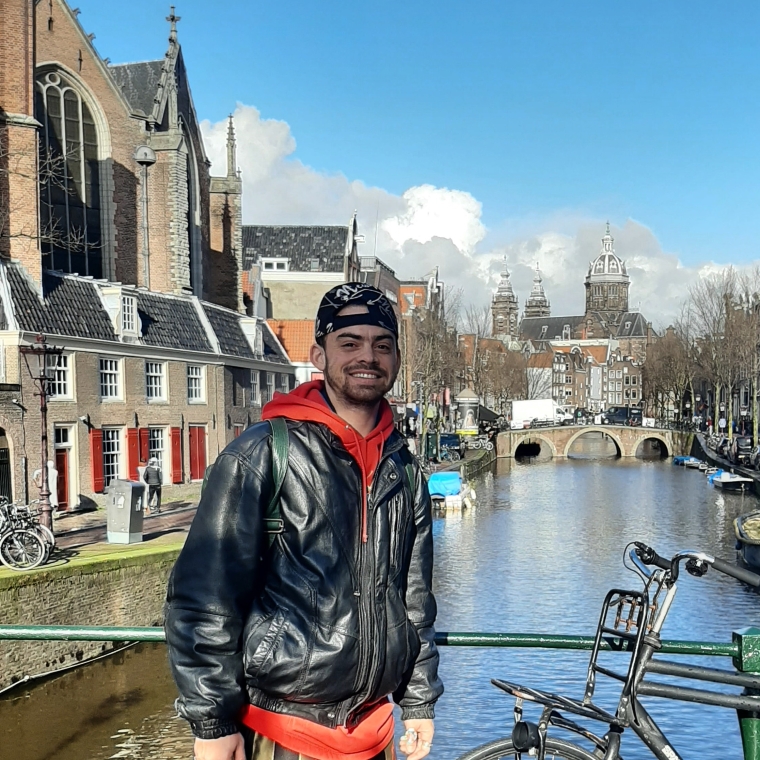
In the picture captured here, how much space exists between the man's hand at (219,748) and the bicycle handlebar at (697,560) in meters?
1.33

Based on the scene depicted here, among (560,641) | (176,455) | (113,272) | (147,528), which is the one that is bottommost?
(147,528)

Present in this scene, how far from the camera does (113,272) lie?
27.5 metres

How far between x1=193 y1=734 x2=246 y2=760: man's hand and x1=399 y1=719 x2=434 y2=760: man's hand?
557 mm

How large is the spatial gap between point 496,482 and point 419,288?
29.9 m

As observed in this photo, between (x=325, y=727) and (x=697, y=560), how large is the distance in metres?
1.24

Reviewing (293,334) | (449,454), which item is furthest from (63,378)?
(449,454)

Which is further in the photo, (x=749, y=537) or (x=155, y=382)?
(x=155, y=382)

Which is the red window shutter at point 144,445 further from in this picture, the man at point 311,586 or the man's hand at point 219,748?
the man's hand at point 219,748

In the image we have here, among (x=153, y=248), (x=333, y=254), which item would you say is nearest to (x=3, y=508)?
(x=153, y=248)

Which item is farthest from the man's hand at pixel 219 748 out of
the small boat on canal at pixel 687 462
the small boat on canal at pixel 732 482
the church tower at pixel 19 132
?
the small boat on canal at pixel 687 462

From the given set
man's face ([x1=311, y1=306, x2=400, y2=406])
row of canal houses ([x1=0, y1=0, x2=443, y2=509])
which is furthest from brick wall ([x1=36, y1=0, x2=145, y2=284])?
man's face ([x1=311, y1=306, x2=400, y2=406])

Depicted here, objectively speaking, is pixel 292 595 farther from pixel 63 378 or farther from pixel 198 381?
pixel 198 381

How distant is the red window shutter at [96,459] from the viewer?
21266 millimetres

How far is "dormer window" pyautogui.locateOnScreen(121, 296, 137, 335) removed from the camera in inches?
916
